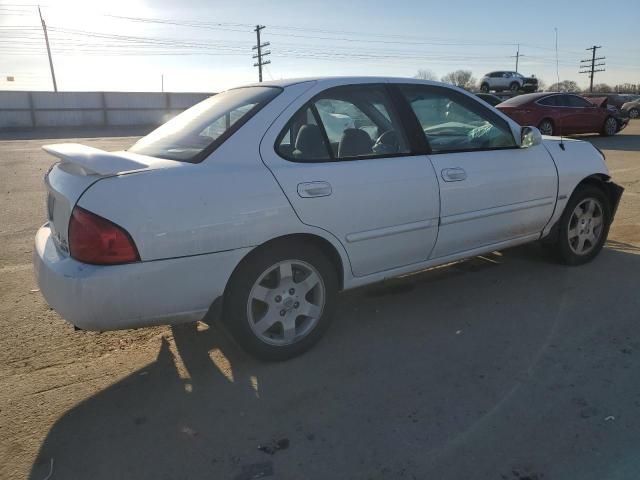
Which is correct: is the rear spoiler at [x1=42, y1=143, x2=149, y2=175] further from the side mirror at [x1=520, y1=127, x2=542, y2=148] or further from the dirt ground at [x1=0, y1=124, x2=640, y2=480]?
the side mirror at [x1=520, y1=127, x2=542, y2=148]

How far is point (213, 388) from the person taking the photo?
2.88m

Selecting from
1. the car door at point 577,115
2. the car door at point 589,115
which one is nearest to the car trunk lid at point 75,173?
the car door at point 577,115

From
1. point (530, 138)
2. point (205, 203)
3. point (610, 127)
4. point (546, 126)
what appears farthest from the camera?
point (610, 127)

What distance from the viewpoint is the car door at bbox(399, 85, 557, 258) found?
3.59 m

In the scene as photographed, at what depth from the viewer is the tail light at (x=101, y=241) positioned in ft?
8.17

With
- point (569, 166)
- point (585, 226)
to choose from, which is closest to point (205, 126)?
point (569, 166)

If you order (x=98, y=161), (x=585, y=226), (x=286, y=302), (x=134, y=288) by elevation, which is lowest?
(x=286, y=302)

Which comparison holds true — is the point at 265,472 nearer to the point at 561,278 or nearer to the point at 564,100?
the point at 561,278

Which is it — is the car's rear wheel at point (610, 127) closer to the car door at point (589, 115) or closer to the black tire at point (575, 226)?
the car door at point (589, 115)

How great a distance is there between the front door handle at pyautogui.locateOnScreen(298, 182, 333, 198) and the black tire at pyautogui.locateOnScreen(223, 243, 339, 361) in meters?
0.30

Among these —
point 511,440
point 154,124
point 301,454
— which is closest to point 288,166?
point 301,454

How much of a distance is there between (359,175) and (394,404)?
1324 mm

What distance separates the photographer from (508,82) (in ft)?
119

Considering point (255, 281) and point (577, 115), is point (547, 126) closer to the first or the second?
point (577, 115)
